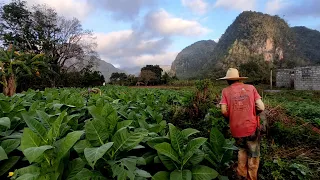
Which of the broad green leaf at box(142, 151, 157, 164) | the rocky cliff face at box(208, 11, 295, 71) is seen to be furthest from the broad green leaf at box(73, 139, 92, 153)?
the rocky cliff face at box(208, 11, 295, 71)

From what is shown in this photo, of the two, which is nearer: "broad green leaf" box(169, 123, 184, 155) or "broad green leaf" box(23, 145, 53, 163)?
"broad green leaf" box(23, 145, 53, 163)

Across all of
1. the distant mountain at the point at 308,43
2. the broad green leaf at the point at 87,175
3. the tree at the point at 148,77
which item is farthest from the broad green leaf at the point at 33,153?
the distant mountain at the point at 308,43

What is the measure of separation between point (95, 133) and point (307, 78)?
134 ft

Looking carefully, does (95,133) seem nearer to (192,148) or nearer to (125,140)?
(125,140)

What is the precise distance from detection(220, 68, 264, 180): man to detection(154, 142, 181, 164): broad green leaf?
1.82m

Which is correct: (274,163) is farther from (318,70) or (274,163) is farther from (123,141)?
(318,70)

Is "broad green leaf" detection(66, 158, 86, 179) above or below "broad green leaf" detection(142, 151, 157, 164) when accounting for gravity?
above

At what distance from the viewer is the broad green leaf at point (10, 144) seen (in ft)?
6.70

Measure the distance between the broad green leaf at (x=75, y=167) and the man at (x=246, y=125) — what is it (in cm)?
242

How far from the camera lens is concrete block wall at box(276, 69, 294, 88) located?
41822 millimetres

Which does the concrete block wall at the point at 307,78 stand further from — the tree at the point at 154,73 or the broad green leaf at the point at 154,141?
the broad green leaf at the point at 154,141

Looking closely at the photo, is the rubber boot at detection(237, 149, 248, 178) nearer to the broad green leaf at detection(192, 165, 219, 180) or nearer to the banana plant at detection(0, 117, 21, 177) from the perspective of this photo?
the broad green leaf at detection(192, 165, 219, 180)

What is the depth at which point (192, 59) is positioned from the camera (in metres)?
125

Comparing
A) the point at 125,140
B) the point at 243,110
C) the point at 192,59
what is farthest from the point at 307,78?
the point at 192,59
